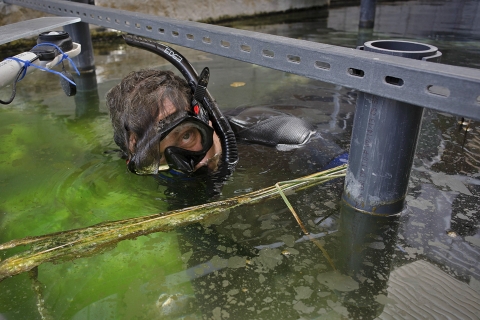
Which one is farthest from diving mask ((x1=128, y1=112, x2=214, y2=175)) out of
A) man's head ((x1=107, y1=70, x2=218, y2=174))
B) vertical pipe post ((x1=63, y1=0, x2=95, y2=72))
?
vertical pipe post ((x1=63, y1=0, x2=95, y2=72))

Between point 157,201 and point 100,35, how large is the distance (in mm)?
5223

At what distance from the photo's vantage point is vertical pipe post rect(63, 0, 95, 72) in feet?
12.4

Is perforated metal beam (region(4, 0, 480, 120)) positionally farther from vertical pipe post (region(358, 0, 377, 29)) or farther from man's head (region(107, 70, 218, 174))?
vertical pipe post (region(358, 0, 377, 29))

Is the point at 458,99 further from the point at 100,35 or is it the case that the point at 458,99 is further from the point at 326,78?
the point at 100,35

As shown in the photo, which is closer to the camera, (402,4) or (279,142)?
(279,142)

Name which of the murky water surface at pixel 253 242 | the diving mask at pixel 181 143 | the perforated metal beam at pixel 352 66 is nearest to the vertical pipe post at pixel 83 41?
the murky water surface at pixel 253 242

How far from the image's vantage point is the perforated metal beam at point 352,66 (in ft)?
3.29

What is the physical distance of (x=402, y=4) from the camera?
10.5 metres

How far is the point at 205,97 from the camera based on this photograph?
1.93 metres

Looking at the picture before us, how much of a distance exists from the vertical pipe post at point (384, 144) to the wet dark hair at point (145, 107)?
0.82 m

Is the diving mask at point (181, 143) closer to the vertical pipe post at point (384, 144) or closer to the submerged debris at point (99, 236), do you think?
the submerged debris at point (99, 236)

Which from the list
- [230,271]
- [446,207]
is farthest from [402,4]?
[230,271]

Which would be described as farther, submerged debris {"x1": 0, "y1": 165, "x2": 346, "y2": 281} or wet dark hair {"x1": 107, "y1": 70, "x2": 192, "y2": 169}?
wet dark hair {"x1": 107, "y1": 70, "x2": 192, "y2": 169}

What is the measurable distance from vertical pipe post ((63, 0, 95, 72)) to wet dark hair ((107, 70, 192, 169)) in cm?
223
